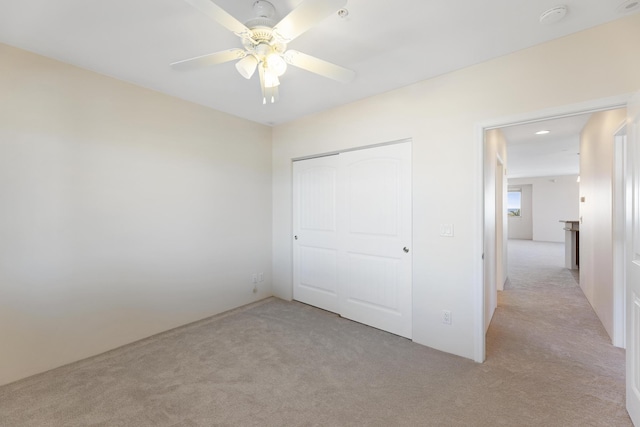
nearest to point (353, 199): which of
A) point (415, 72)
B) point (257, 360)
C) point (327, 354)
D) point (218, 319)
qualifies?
point (415, 72)

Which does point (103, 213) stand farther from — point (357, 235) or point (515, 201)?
point (515, 201)

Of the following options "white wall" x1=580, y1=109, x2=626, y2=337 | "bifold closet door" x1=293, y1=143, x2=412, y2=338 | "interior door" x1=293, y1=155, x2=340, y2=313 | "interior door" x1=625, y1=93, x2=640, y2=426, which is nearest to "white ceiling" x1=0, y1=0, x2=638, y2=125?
"interior door" x1=625, y1=93, x2=640, y2=426

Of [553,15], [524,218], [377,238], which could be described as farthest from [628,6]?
[524,218]

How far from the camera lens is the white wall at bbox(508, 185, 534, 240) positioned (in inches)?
423

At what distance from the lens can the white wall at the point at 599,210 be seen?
9.24ft

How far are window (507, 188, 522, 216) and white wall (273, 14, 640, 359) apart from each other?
10.6 meters

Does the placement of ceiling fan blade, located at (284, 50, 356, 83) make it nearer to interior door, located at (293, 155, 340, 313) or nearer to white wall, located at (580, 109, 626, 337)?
interior door, located at (293, 155, 340, 313)

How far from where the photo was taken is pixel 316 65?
1687 mm

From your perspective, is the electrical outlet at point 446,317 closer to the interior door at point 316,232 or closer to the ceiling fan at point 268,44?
the interior door at point 316,232

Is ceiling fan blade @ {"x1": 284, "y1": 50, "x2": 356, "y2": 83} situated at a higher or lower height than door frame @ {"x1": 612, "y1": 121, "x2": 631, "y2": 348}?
higher

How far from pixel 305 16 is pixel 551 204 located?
12.3 meters

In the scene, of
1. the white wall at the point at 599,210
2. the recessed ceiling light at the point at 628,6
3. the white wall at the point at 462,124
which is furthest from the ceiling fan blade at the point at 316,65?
the white wall at the point at 599,210

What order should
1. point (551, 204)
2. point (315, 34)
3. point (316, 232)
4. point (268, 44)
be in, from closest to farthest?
point (268, 44)
point (315, 34)
point (316, 232)
point (551, 204)

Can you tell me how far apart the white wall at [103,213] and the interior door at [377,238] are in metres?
1.51
